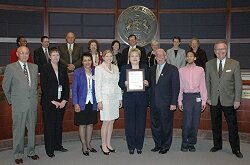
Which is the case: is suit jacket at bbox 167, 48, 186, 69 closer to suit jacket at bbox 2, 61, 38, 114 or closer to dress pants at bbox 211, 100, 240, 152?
dress pants at bbox 211, 100, 240, 152

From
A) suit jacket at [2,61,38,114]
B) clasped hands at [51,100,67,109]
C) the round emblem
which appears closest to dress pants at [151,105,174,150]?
clasped hands at [51,100,67,109]

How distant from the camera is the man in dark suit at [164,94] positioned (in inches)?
186

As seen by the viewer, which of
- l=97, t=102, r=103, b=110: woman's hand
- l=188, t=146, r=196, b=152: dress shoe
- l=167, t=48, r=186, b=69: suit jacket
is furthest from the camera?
l=167, t=48, r=186, b=69: suit jacket

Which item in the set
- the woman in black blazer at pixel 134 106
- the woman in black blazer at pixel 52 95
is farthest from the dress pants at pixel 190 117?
the woman in black blazer at pixel 52 95

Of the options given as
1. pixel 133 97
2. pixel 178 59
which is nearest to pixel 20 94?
pixel 133 97

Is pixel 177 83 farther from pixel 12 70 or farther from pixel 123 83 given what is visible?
pixel 12 70

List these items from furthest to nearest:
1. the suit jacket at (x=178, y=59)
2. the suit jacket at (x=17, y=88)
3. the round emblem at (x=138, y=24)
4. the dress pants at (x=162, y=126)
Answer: the round emblem at (x=138, y=24) → the suit jacket at (x=178, y=59) → the dress pants at (x=162, y=126) → the suit jacket at (x=17, y=88)

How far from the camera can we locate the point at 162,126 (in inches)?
191

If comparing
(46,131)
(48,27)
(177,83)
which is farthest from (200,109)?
(48,27)

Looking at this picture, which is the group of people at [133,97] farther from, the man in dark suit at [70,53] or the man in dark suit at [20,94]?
the man in dark suit at [70,53]

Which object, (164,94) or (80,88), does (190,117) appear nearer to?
(164,94)

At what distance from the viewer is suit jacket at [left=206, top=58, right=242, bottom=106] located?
4.57 meters

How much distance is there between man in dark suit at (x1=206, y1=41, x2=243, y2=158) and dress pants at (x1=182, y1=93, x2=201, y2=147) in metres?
0.23

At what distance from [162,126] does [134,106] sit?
0.53 m
